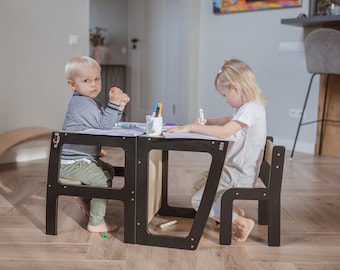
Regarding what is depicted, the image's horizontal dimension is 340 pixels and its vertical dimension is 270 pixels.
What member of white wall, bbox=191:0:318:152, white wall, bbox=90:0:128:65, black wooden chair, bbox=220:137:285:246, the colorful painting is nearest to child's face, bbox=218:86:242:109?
black wooden chair, bbox=220:137:285:246

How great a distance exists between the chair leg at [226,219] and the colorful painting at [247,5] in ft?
9.63

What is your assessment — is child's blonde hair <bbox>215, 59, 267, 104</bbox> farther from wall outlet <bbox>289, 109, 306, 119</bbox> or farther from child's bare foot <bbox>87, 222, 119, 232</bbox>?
wall outlet <bbox>289, 109, 306, 119</bbox>

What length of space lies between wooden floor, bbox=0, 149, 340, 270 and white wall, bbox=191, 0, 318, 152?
1666 millimetres

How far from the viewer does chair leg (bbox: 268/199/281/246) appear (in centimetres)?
211

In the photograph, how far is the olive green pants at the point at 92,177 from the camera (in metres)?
2.22

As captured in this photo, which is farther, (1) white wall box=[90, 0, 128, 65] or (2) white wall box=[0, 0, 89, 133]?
(1) white wall box=[90, 0, 128, 65]

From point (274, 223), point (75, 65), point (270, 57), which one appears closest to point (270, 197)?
point (274, 223)

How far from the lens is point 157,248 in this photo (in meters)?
2.08

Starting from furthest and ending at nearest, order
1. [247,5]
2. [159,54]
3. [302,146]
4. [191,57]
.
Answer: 1. [159,54]
2. [191,57]
3. [247,5]
4. [302,146]

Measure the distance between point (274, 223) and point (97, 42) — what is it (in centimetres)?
505

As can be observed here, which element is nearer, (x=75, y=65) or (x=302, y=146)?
(x=75, y=65)

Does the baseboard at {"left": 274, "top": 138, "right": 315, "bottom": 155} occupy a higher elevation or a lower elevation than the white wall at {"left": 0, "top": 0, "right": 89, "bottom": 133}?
lower

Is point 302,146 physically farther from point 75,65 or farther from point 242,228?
point 75,65

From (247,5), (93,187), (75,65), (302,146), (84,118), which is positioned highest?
(247,5)
